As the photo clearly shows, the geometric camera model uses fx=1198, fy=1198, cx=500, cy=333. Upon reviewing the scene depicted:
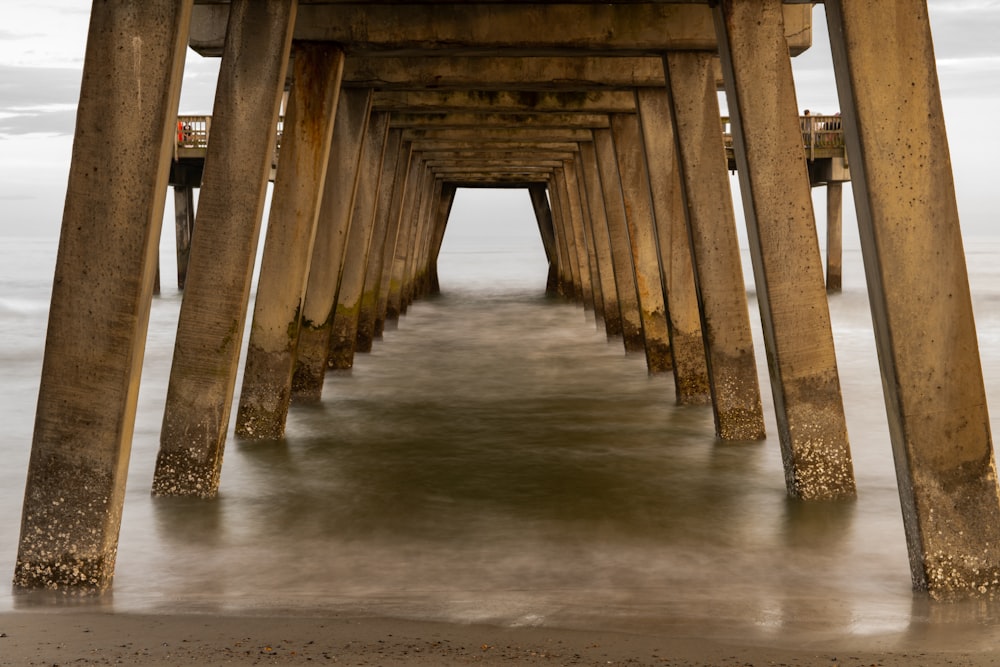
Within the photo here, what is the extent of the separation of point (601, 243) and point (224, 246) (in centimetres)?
1223

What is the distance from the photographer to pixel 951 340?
5035 mm

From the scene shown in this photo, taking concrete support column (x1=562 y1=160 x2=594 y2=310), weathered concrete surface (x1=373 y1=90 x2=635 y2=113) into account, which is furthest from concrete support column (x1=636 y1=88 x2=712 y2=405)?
concrete support column (x1=562 y1=160 x2=594 y2=310)

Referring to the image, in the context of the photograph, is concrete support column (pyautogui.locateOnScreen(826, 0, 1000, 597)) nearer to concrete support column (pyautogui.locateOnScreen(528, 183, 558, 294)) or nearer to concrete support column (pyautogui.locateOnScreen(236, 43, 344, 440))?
concrete support column (pyautogui.locateOnScreen(236, 43, 344, 440))

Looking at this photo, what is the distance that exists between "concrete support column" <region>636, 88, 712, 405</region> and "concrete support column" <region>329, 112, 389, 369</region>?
3.79 meters

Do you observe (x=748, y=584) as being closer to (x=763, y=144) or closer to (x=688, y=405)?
(x=763, y=144)

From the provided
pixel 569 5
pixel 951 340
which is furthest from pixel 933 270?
pixel 569 5

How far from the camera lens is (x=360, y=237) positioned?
45.7ft

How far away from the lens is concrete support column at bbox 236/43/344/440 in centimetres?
912

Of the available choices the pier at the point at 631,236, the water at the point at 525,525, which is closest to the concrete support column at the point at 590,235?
the pier at the point at 631,236

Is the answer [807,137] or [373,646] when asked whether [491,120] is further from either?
[807,137]

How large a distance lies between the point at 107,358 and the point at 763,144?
13.3ft

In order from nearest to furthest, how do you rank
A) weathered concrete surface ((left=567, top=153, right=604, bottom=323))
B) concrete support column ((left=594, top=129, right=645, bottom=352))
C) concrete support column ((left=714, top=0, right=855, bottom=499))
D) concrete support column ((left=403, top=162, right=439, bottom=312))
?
concrete support column ((left=714, top=0, right=855, bottom=499))
concrete support column ((left=594, top=129, right=645, bottom=352))
weathered concrete surface ((left=567, top=153, right=604, bottom=323))
concrete support column ((left=403, top=162, right=439, bottom=312))

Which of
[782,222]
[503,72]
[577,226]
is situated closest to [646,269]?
[503,72]

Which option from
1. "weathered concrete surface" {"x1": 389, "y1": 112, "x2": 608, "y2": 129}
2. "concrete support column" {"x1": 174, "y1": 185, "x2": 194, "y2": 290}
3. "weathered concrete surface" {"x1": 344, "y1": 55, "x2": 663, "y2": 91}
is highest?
"concrete support column" {"x1": 174, "y1": 185, "x2": 194, "y2": 290}
